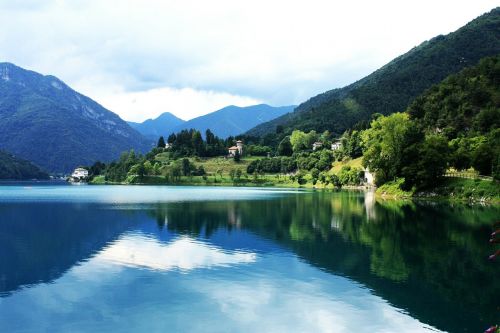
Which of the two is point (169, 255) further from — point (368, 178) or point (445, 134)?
point (368, 178)

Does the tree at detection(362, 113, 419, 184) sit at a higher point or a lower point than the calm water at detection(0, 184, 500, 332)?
higher

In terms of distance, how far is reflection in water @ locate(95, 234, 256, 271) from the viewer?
30719mm

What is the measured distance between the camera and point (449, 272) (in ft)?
91.1

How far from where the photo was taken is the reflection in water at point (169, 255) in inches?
1209

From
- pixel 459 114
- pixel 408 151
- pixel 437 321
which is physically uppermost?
pixel 459 114

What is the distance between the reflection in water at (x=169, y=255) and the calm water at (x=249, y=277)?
9cm

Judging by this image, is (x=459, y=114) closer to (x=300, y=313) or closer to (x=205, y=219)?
(x=205, y=219)

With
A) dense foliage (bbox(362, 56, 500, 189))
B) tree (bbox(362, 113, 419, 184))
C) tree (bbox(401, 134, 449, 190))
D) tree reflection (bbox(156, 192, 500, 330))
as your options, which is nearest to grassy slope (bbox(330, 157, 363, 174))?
dense foliage (bbox(362, 56, 500, 189))

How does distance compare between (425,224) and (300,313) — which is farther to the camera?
(425,224)

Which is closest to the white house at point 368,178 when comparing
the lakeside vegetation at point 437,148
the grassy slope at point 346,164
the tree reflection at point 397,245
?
the lakeside vegetation at point 437,148

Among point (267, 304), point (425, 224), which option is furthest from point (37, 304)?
point (425, 224)

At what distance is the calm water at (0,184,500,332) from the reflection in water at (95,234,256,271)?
87 millimetres

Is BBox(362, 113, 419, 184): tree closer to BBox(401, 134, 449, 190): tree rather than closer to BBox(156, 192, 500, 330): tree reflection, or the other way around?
BBox(401, 134, 449, 190): tree

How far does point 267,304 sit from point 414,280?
9.73 m
